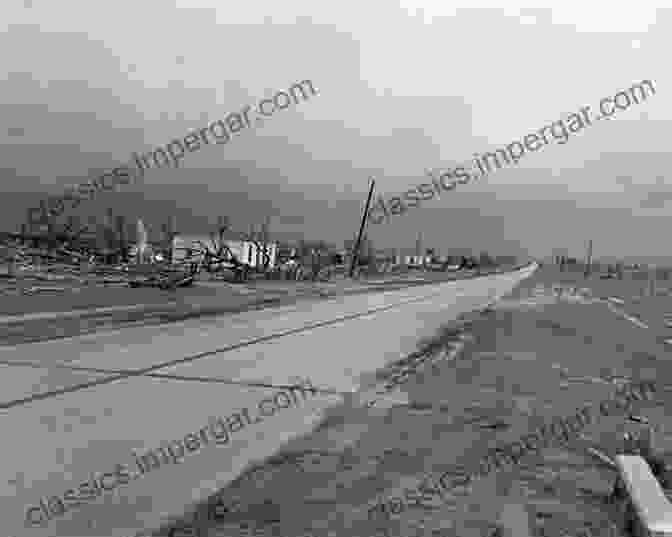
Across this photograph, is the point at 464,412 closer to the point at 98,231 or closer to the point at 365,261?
the point at 98,231

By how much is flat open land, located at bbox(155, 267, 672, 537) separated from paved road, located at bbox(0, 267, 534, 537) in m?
0.43

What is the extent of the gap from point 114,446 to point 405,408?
3.45m

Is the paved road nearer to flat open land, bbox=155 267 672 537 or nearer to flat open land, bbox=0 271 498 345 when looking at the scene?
flat open land, bbox=155 267 672 537

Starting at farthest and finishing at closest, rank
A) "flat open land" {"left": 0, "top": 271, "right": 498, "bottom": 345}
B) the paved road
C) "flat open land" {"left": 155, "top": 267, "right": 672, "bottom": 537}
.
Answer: "flat open land" {"left": 0, "top": 271, "right": 498, "bottom": 345}
the paved road
"flat open land" {"left": 155, "top": 267, "right": 672, "bottom": 537}

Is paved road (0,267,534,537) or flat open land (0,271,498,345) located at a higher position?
paved road (0,267,534,537)

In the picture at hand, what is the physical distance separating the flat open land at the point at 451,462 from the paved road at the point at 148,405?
43cm

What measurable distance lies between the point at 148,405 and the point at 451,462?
11.2 ft

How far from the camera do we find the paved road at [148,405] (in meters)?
4.16

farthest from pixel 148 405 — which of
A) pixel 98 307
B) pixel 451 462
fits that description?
pixel 98 307

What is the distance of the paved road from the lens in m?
4.16

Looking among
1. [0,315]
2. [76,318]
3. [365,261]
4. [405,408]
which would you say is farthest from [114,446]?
[365,261]

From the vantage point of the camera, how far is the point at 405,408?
290 inches

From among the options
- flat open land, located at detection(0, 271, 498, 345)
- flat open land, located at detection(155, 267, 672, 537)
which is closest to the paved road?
flat open land, located at detection(155, 267, 672, 537)

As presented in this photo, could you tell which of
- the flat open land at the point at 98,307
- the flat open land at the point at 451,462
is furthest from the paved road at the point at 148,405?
the flat open land at the point at 98,307
